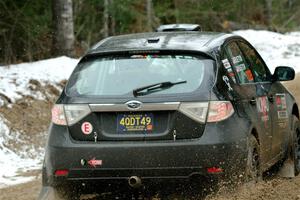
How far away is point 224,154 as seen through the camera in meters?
6.19

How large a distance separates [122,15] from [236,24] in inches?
345

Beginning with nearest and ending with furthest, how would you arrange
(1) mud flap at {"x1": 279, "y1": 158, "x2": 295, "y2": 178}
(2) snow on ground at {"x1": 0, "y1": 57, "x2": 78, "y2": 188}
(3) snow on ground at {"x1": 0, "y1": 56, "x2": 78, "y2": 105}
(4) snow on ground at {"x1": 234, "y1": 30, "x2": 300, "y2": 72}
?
(1) mud flap at {"x1": 279, "y1": 158, "x2": 295, "y2": 178}
(2) snow on ground at {"x1": 0, "y1": 57, "x2": 78, "y2": 188}
(3) snow on ground at {"x1": 0, "y1": 56, "x2": 78, "y2": 105}
(4) snow on ground at {"x1": 234, "y1": 30, "x2": 300, "y2": 72}

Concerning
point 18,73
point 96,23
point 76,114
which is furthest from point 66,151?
point 96,23

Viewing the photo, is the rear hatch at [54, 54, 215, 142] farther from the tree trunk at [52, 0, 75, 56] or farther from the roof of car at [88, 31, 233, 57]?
the tree trunk at [52, 0, 75, 56]

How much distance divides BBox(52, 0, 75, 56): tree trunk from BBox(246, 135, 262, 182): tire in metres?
10.1

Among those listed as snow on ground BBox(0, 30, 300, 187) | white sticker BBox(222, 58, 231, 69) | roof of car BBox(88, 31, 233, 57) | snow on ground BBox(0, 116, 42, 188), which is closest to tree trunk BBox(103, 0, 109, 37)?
snow on ground BBox(0, 30, 300, 187)

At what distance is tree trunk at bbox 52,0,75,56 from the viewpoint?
16.3m

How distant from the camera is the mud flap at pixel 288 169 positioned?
28.0ft

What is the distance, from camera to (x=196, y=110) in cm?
621

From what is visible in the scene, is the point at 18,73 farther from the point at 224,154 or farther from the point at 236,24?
the point at 236,24

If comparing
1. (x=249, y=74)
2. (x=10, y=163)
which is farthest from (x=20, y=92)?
(x=249, y=74)

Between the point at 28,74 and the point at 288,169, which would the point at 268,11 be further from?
the point at 288,169

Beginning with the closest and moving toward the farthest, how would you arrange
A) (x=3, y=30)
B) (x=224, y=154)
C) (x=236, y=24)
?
(x=224, y=154) → (x=3, y=30) → (x=236, y=24)

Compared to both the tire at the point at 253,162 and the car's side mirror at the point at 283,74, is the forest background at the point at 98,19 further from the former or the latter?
the tire at the point at 253,162
